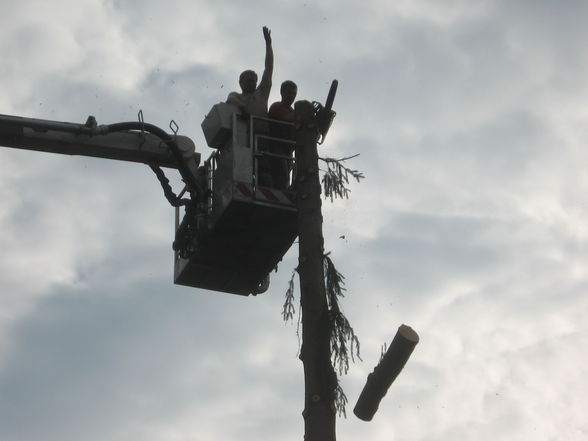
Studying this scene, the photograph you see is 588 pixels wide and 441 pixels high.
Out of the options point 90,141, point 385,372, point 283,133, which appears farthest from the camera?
point 90,141

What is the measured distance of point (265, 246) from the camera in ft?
40.0

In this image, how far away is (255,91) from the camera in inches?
501

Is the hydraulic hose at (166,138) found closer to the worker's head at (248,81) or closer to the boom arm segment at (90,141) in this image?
the boom arm segment at (90,141)

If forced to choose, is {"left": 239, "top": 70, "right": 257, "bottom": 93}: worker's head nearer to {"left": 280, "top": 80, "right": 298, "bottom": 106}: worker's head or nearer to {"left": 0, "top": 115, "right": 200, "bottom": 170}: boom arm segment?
{"left": 280, "top": 80, "right": 298, "bottom": 106}: worker's head

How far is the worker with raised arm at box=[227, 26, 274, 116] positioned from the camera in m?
12.6

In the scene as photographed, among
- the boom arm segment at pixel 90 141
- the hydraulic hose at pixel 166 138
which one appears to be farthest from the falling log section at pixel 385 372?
the boom arm segment at pixel 90 141

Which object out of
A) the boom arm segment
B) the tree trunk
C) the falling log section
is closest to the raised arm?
the boom arm segment

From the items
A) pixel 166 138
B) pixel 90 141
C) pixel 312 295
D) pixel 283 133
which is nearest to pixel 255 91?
pixel 283 133

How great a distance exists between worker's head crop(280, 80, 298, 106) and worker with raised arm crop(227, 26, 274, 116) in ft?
0.88

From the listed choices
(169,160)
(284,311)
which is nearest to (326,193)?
(284,311)

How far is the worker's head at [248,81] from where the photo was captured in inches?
498

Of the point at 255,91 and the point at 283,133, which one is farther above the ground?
the point at 255,91

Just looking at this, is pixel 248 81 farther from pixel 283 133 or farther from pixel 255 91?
pixel 283 133

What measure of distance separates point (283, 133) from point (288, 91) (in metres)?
0.58
